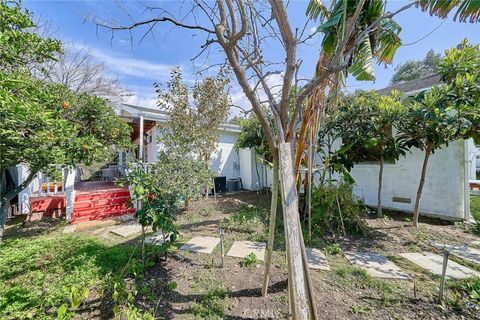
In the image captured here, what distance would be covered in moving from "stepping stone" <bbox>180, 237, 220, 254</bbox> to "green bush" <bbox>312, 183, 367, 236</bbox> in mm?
2519

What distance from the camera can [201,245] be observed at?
4.62 m

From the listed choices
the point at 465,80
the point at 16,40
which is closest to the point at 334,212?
the point at 465,80

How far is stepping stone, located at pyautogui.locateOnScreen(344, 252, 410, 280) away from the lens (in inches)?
135

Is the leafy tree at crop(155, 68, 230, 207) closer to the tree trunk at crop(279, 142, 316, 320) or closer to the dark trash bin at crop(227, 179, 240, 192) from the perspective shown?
the dark trash bin at crop(227, 179, 240, 192)

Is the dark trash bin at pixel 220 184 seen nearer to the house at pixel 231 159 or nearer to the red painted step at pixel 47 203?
the house at pixel 231 159

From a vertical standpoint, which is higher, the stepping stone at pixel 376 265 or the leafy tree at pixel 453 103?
the leafy tree at pixel 453 103

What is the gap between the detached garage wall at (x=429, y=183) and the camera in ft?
20.5

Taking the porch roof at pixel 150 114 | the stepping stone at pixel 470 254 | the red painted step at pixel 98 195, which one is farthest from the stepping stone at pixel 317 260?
the porch roof at pixel 150 114

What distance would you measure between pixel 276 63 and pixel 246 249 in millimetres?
3486

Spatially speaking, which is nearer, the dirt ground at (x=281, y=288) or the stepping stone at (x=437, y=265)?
the dirt ground at (x=281, y=288)

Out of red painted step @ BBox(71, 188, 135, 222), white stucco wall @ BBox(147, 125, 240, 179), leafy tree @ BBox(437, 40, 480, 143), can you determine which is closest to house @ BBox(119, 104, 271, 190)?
white stucco wall @ BBox(147, 125, 240, 179)

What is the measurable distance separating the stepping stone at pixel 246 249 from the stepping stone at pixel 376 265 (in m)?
1.63

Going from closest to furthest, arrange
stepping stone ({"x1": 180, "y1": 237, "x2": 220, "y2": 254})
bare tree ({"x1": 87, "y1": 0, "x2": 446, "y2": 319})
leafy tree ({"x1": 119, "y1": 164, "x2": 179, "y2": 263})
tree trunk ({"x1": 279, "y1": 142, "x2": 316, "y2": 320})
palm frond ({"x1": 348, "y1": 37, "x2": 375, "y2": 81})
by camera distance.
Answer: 1. tree trunk ({"x1": 279, "y1": 142, "x2": 316, "y2": 320})
2. bare tree ({"x1": 87, "y1": 0, "x2": 446, "y2": 319})
3. leafy tree ({"x1": 119, "y1": 164, "x2": 179, "y2": 263})
4. palm frond ({"x1": 348, "y1": 37, "x2": 375, "y2": 81})
5. stepping stone ({"x1": 180, "y1": 237, "x2": 220, "y2": 254})

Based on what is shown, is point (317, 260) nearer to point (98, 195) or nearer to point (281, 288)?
point (281, 288)
